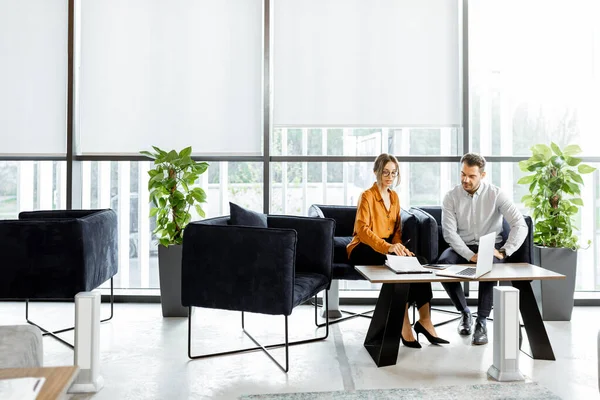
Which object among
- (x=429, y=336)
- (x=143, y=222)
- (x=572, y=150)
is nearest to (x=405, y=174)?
(x=572, y=150)

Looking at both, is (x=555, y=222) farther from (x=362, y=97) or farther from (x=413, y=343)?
(x=362, y=97)

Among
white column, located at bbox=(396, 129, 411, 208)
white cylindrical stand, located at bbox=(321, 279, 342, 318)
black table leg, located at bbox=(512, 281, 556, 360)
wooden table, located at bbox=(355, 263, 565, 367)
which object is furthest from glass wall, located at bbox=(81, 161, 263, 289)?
black table leg, located at bbox=(512, 281, 556, 360)

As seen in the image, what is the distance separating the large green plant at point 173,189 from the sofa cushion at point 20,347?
7.57 feet

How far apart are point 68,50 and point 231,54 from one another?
1415mm

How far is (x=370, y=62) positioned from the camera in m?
4.85

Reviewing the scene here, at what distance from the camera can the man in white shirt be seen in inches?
151

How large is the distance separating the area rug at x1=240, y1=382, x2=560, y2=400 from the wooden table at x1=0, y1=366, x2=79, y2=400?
149 cm

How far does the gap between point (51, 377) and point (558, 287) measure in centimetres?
394

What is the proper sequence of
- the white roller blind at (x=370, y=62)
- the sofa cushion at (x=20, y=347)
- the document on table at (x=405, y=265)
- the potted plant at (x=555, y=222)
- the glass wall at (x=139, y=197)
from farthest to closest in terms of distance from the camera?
the glass wall at (x=139, y=197) < the white roller blind at (x=370, y=62) < the potted plant at (x=555, y=222) < the document on table at (x=405, y=265) < the sofa cushion at (x=20, y=347)

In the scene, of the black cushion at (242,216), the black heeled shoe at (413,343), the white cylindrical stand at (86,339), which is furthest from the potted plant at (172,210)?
the black heeled shoe at (413,343)

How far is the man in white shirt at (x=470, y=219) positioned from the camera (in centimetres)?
385

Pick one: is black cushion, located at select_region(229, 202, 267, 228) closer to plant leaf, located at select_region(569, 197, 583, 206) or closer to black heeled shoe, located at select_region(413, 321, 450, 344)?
black heeled shoe, located at select_region(413, 321, 450, 344)

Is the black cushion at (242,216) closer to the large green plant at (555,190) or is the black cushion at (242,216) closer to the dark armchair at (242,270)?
the dark armchair at (242,270)

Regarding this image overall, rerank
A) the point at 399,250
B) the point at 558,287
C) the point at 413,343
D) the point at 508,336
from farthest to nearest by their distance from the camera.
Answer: the point at 558,287 → the point at 399,250 → the point at 413,343 → the point at 508,336
